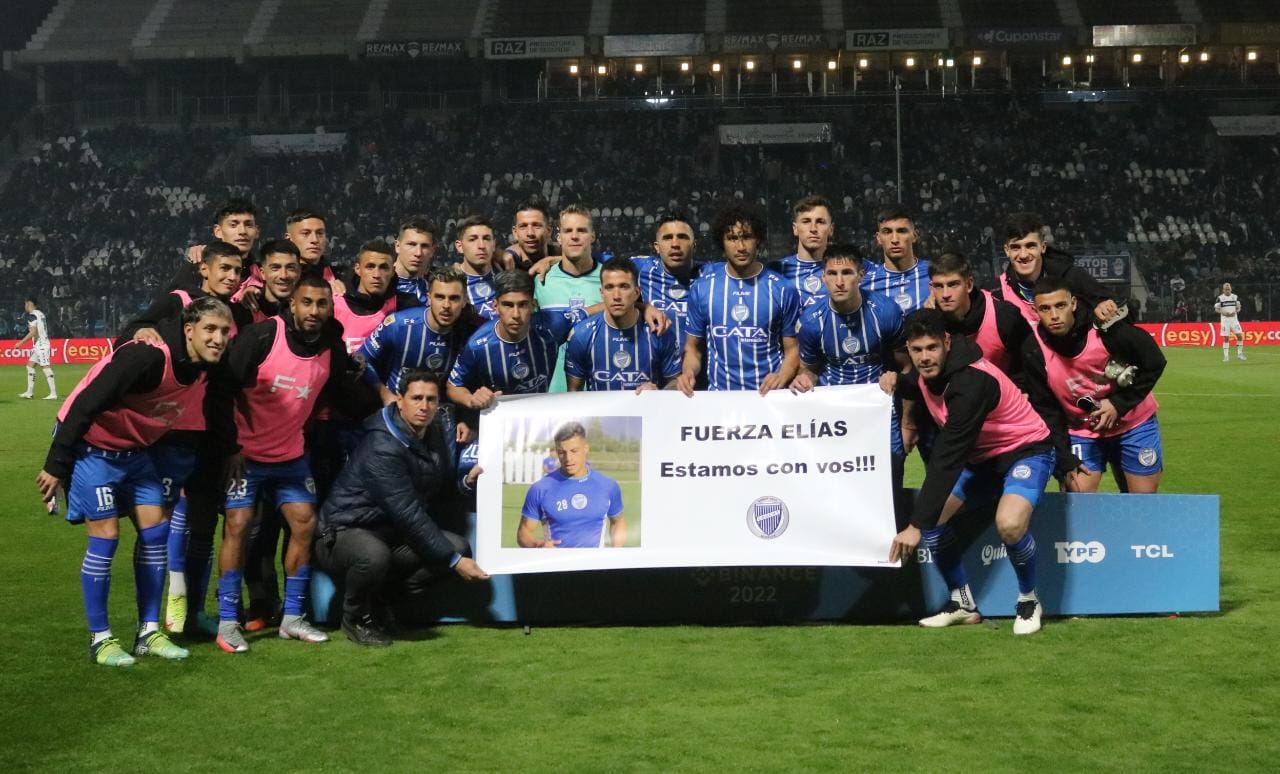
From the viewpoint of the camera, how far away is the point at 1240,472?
13.6m

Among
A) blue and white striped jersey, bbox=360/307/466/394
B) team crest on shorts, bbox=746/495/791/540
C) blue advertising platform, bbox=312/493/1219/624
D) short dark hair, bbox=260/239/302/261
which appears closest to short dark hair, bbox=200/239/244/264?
short dark hair, bbox=260/239/302/261

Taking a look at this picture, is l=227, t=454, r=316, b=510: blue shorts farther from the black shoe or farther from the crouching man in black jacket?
the black shoe

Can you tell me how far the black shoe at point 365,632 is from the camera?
7.13 meters

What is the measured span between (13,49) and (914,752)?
5409cm

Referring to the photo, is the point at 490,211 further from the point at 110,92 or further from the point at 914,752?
the point at 914,752

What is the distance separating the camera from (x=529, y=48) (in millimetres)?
48219

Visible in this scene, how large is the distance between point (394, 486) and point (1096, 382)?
4080 millimetres

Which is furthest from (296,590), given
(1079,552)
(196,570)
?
(1079,552)

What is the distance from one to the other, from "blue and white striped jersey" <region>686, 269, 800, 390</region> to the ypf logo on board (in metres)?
1.95

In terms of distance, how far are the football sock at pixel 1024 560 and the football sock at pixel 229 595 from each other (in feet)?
13.3

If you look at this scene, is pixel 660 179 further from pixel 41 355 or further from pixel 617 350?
pixel 617 350

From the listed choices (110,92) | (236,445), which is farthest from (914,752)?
(110,92)

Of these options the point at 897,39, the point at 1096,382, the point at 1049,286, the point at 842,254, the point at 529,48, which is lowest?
the point at 1096,382

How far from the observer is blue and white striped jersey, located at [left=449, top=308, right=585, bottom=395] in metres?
7.64
